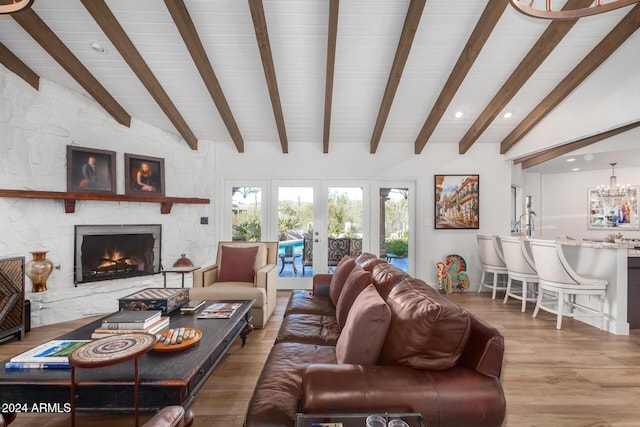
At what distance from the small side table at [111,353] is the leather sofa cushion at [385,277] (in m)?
1.28

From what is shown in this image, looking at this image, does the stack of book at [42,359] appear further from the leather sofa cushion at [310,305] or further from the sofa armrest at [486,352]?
the sofa armrest at [486,352]

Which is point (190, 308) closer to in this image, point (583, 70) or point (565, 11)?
point (565, 11)

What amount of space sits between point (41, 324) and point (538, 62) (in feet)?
20.4

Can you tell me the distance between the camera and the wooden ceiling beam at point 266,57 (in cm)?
275

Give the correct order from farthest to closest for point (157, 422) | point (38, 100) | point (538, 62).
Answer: point (38, 100) < point (538, 62) < point (157, 422)

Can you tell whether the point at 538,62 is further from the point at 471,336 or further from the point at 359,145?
the point at 471,336

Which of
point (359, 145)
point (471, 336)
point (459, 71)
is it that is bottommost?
point (471, 336)

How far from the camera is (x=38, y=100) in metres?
3.64

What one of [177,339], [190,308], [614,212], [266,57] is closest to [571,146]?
[614,212]

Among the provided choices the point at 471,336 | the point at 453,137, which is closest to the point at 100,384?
the point at 471,336

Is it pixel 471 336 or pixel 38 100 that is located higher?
pixel 38 100

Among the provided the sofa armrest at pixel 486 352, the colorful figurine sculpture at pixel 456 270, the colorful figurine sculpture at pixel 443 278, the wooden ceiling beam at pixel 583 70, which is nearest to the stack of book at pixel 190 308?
the sofa armrest at pixel 486 352

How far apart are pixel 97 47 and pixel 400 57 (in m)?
3.19

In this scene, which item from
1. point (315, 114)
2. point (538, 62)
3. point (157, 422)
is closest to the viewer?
point (157, 422)
